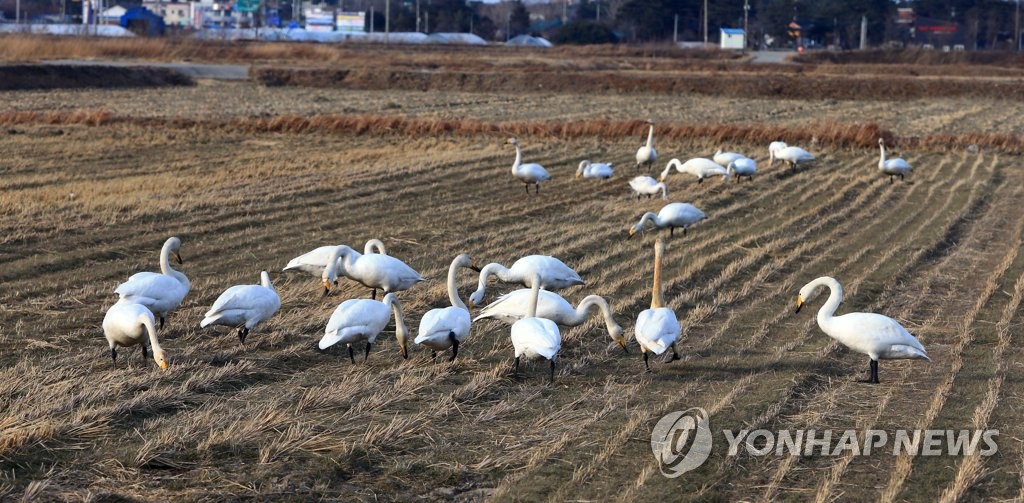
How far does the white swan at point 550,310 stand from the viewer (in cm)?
793

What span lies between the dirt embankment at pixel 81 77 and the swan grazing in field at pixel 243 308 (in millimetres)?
32874

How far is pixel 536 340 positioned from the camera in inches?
285

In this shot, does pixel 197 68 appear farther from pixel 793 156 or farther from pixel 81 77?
pixel 793 156

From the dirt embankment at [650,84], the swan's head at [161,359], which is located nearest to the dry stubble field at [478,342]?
the swan's head at [161,359]

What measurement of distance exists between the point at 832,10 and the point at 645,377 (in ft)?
319

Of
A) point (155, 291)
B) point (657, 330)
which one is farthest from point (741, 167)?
point (155, 291)

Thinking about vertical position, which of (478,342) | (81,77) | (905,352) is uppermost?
(81,77)

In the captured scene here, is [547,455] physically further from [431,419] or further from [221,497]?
[221,497]

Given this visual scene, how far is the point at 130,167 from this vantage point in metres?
18.9

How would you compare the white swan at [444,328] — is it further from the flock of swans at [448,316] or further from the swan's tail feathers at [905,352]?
the swan's tail feathers at [905,352]

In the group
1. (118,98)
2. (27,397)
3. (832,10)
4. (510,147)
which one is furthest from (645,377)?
(832,10)

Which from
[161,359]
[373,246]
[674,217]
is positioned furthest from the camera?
[674,217]

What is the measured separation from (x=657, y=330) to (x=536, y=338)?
0.79 metres

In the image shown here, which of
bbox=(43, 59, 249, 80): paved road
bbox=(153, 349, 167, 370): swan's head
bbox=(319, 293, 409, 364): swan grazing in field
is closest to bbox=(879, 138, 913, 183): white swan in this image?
bbox=(319, 293, 409, 364): swan grazing in field
